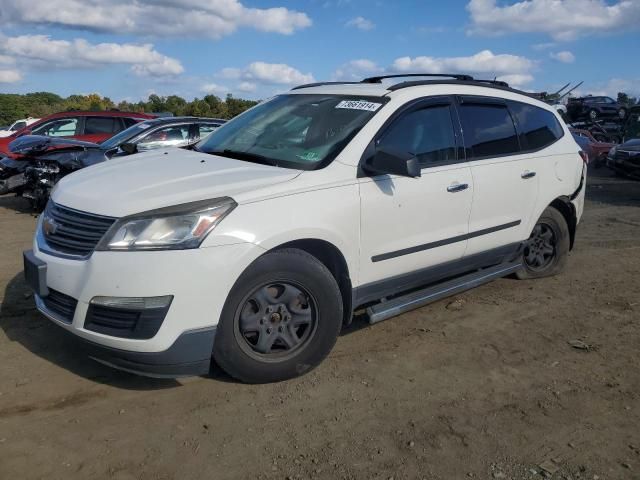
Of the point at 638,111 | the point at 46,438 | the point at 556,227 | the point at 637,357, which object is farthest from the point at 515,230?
the point at 638,111

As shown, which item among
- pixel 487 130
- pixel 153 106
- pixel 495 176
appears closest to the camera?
pixel 495 176

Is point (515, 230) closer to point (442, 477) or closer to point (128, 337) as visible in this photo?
point (442, 477)

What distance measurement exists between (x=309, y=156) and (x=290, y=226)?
69 cm

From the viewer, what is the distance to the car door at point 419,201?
3.88m

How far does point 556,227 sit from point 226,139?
10.8ft

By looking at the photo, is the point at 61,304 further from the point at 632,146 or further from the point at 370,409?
the point at 632,146

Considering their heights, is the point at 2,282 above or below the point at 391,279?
below

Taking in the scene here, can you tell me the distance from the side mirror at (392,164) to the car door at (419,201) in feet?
0.27

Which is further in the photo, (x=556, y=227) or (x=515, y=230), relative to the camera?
(x=556, y=227)

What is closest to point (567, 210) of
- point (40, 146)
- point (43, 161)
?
point (43, 161)

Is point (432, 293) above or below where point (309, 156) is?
below

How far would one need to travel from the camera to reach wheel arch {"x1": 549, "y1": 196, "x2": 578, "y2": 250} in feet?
18.4

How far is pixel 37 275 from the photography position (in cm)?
340

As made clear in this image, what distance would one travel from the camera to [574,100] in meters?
26.9
